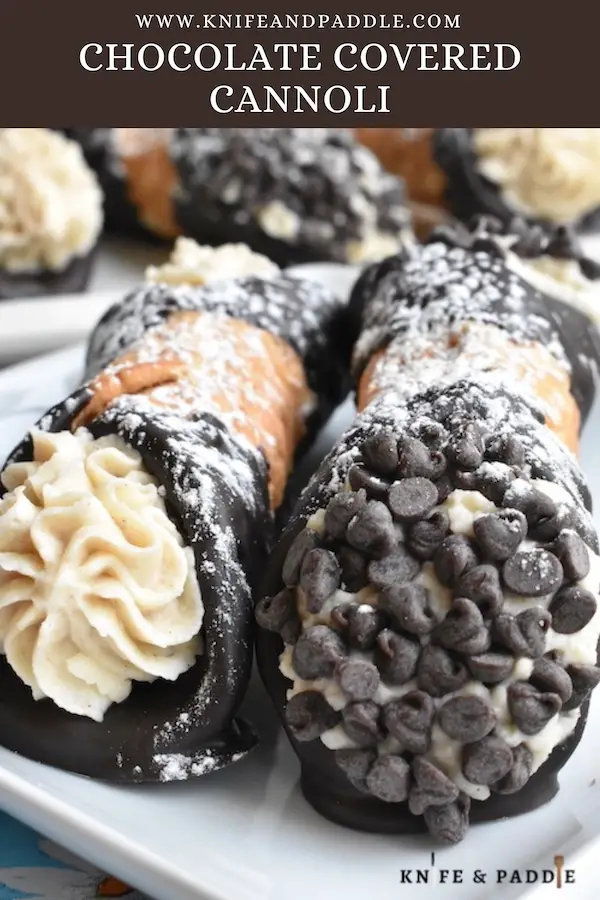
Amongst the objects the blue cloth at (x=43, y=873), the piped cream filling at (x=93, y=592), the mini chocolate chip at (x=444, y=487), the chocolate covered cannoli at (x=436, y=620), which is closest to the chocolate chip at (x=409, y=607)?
the chocolate covered cannoli at (x=436, y=620)

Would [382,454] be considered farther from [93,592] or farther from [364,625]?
[93,592]

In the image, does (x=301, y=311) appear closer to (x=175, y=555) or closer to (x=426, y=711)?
(x=175, y=555)

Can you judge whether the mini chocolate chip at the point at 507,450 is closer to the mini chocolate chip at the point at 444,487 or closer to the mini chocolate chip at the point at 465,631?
the mini chocolate chip at the point at 444,487

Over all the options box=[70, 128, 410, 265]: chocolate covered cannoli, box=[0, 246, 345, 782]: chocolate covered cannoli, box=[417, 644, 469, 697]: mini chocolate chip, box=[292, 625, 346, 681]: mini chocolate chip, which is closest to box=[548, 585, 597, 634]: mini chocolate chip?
box=[417, 644, 469, 697]: mini chocolate chip
